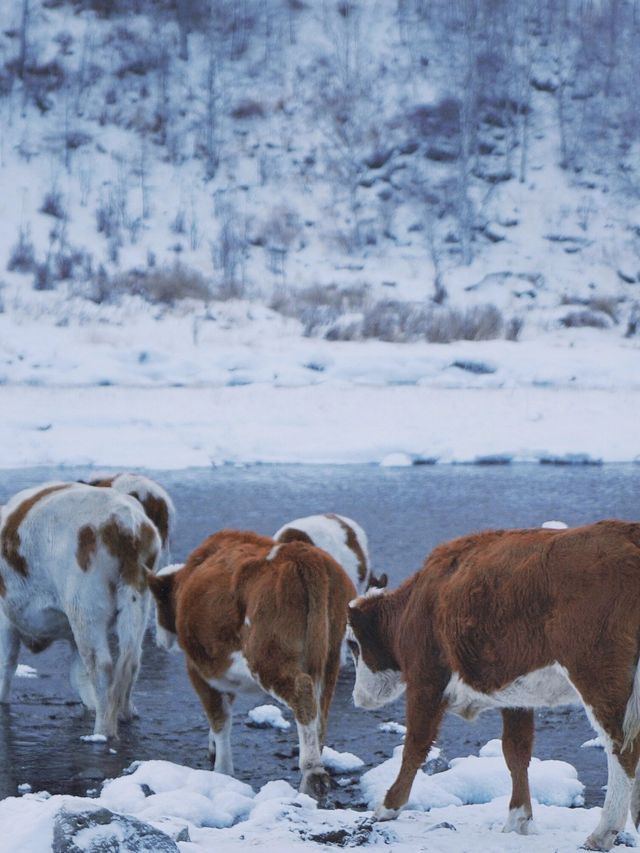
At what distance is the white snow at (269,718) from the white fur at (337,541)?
223 centimetres

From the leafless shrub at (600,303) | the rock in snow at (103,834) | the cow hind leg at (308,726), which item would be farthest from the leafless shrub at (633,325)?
the rock in snow at (103,834)

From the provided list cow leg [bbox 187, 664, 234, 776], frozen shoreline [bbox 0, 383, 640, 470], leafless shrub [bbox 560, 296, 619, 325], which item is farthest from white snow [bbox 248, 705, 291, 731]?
leafless shrub [bbox 560, 296, 619, 325]

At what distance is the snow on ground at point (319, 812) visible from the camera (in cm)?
490

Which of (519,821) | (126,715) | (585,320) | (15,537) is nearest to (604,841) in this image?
(519,821)

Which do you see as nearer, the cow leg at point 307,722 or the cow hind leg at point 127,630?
the cow leg at point 307,722

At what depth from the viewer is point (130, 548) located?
7742mm

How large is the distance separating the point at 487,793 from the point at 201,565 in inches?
79.8

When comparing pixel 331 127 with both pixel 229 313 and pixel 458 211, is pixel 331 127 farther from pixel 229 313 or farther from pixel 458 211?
pixel 229 313

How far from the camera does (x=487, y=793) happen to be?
6551 mm

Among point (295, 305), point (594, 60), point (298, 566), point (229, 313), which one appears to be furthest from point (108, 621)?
point (594, 60)

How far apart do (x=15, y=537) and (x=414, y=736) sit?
3495 mm

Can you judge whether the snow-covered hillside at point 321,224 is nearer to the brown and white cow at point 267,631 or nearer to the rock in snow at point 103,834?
the brown and white cow at point 267,631

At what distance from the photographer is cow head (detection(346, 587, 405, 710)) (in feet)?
19.3

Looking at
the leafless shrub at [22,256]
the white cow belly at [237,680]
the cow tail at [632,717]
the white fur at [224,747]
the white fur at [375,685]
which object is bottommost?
the white fur at [224,747]
